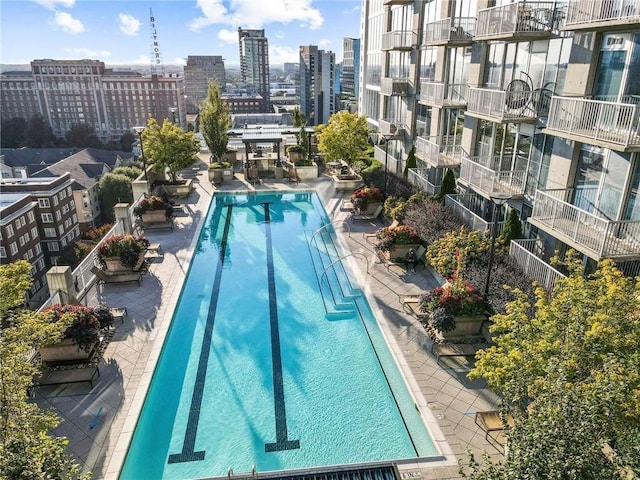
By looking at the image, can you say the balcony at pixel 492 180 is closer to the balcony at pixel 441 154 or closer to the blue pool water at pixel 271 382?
the balcony at pixel 441 154

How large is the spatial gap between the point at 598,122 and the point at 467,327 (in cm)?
621

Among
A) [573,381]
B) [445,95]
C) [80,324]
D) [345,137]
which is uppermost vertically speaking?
[445,95]

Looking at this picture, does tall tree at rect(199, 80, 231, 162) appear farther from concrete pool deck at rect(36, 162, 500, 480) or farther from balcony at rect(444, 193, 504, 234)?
balcony at rect(444, 193, 504, 234)

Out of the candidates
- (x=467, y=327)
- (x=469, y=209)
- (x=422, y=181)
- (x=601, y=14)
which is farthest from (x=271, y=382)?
(x=422, y=181)

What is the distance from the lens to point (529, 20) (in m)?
13.9

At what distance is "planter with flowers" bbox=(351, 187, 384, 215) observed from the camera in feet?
72.8

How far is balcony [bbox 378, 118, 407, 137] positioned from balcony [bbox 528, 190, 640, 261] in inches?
603

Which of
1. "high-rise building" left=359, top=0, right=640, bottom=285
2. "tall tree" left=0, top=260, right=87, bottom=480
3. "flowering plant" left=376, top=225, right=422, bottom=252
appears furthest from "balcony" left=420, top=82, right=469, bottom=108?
"tall tree" left=0, top=260, right=87, bottom=480

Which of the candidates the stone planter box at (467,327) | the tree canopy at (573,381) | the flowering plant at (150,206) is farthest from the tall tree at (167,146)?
the tree canopy at (573,381)

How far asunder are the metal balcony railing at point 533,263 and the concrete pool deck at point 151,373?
3366 mm

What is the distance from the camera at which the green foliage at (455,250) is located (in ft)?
46.6

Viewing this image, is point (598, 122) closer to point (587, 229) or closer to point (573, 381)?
point (587, 229)

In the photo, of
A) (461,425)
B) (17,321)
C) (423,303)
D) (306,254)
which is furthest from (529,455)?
(306,254)

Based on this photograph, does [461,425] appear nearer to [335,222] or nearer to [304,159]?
[335,222]
